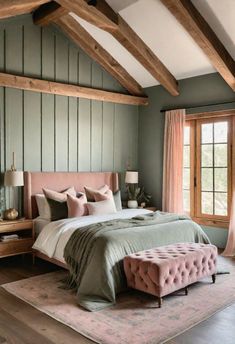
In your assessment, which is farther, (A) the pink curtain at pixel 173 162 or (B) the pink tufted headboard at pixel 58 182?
(A) the pink curtain at pixel 173 162

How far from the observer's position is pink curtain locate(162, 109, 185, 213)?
644 centimetres

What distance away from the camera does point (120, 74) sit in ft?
21.9

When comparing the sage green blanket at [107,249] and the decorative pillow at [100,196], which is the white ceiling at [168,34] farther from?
the sage green blanket at [107,249]

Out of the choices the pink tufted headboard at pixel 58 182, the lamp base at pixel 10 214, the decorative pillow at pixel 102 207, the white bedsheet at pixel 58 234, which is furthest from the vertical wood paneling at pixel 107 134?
the lamp base at pixel 10 214

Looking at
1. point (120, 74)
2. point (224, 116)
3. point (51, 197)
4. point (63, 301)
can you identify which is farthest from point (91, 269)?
point (120, 74)

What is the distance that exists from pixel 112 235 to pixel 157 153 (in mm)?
3407

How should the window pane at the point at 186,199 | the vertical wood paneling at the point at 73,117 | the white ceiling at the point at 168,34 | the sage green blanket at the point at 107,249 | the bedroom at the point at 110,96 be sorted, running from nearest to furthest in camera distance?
the sage green blanket at the point at 107,249
the white ceiling at the point at 168,34
the bedroom at the point at 110,96
the vertical wood paneling at the point at 73,117
the window pane at the point at 186,199

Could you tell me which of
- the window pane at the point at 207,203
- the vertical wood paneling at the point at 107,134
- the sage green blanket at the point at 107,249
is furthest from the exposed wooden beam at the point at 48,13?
the window pane at the point at 207,203

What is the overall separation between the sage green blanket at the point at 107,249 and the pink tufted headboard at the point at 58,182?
149 centimetres

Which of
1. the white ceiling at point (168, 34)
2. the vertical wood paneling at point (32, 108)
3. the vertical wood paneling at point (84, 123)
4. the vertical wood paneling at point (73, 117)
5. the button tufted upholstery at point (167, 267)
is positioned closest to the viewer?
the button tufted upholstery at point (167, 267)

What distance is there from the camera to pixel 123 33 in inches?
214

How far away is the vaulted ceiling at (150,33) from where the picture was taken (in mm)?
4609

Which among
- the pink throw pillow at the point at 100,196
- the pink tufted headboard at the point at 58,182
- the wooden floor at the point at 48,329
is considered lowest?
the wooden floor at the point at 48,329

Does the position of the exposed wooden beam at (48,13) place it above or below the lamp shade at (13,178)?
above
